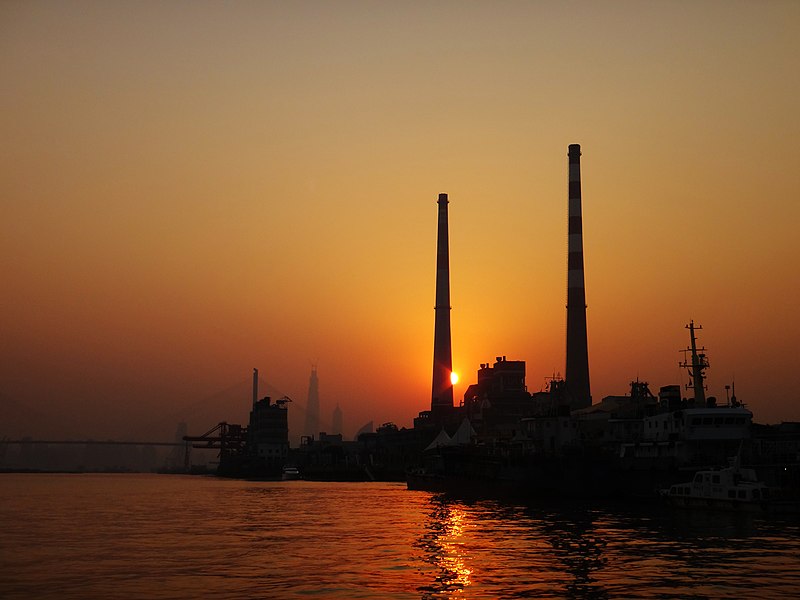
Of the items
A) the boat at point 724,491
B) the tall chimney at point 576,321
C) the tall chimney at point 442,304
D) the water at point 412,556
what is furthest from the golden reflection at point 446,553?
the tall chimney at point 442,304

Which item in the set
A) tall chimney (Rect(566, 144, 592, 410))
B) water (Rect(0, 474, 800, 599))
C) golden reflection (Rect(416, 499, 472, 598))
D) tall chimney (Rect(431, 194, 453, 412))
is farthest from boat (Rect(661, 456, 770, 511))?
tall chimney (Rect(431, 194, 453, 412))

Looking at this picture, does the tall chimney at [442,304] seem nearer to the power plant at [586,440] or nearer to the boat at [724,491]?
the power plant at [586,440]

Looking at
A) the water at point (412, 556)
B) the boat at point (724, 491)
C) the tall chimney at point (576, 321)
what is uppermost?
the tall chimney at point (576, 321)

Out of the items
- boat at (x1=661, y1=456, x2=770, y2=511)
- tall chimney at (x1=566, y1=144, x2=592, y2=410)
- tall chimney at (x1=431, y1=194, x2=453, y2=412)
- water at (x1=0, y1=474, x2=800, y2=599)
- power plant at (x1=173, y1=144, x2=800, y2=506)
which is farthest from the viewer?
tall chimney at (x1=431, y1=194, x2=453, y2=412)

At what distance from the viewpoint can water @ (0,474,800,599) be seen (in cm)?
3944

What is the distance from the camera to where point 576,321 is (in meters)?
143

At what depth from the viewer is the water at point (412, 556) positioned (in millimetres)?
39438

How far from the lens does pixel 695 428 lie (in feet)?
289

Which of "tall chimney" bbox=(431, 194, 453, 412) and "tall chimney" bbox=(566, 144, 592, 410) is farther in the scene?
"tall chimney" bbox=(431, 194, 453, 412)

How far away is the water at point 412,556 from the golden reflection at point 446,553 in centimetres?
11

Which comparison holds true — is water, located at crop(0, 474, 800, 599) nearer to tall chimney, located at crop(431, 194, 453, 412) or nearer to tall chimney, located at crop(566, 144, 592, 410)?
tall chimney, located at crop(566, 144, 592, 410)

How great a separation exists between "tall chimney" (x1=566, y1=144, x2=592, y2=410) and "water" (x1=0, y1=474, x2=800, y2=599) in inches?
2325

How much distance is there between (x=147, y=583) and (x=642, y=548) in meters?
29.2

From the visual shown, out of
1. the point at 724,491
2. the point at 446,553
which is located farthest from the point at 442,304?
the point at 446,553
